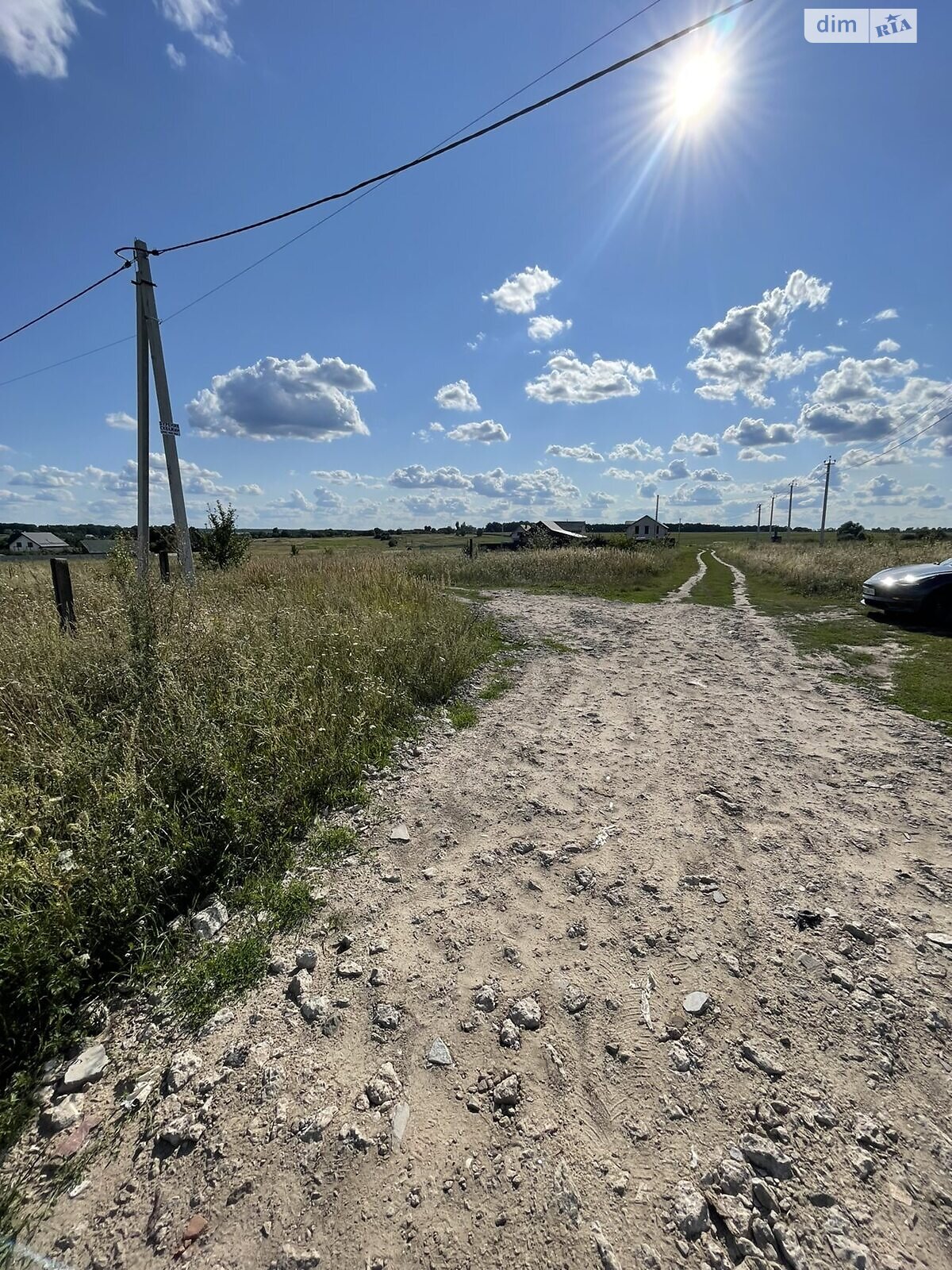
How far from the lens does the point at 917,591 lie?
10000 millimetres

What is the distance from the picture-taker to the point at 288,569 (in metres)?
11.8

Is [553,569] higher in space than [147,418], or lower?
lower

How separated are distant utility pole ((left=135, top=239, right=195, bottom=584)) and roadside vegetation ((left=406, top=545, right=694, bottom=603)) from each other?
30.7ft

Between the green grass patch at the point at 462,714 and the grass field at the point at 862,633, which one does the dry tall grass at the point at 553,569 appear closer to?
the grass field at the point at 862,633

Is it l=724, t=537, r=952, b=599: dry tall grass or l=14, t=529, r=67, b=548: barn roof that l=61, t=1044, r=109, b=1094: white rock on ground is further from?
l=14, t=529, r=67, b=548: barn roof

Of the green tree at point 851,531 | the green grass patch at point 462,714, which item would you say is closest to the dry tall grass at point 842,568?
the green grass patch at point 462,714

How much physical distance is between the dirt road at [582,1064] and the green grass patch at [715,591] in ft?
42.2

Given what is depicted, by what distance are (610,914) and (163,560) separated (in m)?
10.1

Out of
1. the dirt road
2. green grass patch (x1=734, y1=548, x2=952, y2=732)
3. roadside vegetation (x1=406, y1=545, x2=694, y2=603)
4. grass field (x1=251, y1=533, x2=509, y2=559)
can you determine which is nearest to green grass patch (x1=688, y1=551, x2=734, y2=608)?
roadside vegetation (x1=406, y1=545, x2=694, y2=603)

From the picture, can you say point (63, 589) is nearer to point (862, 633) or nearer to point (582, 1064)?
point (582, 1064)

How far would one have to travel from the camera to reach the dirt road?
1577mm

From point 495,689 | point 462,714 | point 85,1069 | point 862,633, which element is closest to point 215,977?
point 85,1069

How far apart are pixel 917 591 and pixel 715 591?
947 centimetres

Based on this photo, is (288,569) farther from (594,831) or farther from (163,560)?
(594,831)
